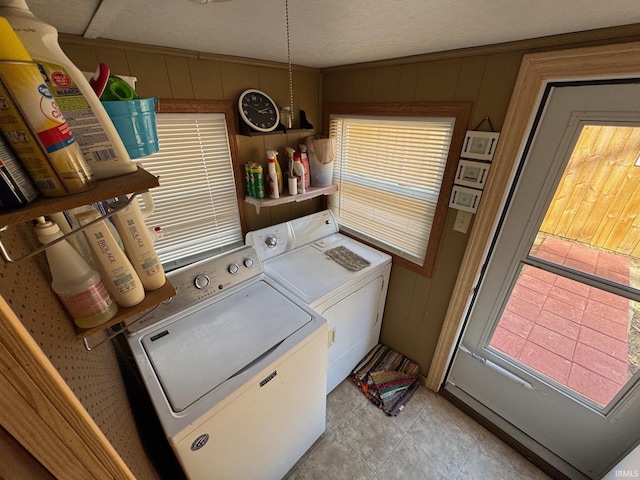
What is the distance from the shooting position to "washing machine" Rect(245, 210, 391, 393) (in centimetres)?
164

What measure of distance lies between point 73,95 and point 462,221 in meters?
1.72

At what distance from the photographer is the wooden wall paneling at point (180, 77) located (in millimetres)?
1343

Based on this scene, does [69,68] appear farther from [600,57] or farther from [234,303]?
[600,57]

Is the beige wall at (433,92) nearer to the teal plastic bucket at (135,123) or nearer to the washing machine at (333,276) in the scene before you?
the washing machine at (333,276)

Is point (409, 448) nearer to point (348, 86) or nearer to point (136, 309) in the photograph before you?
point (136, 309)

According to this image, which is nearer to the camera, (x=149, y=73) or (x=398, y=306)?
(x=149, y=73)

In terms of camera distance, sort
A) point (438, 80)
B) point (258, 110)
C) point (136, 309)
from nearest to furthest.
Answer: point (136, 309), point (438, 80), point (258, 110)

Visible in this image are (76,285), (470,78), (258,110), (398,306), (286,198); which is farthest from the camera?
(398,306)

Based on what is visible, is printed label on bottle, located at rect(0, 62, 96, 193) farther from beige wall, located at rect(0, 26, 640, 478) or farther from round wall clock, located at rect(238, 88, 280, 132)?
round wall clock, located at rect(238, 88, 280, 132)

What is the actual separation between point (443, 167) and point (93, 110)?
1.63m

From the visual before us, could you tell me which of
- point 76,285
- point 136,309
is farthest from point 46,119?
point 136,309

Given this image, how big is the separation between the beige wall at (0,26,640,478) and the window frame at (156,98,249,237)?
1.5 inches

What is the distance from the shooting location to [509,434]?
175cm

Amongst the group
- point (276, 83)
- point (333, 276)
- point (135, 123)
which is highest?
point (276, 83)
